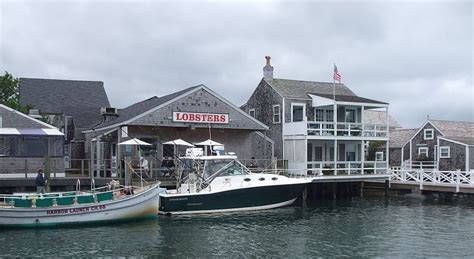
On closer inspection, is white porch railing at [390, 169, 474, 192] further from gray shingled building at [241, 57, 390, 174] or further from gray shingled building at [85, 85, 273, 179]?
gray shingled building at [85, 85, 273, 179]

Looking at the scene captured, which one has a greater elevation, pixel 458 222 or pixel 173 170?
pixel 173 170

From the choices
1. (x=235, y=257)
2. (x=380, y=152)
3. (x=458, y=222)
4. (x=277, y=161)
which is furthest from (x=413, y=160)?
(x=235, y=257)

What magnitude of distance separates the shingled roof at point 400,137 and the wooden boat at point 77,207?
30516 millimetres

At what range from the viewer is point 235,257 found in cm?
1697

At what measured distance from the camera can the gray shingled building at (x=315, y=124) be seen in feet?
115

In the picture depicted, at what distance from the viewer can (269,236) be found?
20.6 meters

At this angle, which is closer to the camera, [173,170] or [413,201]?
[173,170]

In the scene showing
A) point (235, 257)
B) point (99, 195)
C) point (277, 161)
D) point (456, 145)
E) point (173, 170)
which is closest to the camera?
point (235, 257)

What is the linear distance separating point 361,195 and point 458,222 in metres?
11.7

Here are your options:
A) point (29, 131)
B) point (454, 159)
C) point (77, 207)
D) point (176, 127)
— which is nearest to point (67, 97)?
point (176, 127)

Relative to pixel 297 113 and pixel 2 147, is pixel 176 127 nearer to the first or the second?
pixel 2 147

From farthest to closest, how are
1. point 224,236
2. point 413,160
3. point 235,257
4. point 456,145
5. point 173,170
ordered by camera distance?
point 413,160 < point 456,145 < point 173,170 < point 224,236 < point 235,257

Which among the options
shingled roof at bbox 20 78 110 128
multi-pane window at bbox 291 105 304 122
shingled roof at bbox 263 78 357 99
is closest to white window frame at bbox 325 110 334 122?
shingled roof at bbox 263 78 357 99

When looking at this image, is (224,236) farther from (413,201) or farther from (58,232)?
(413,201)
